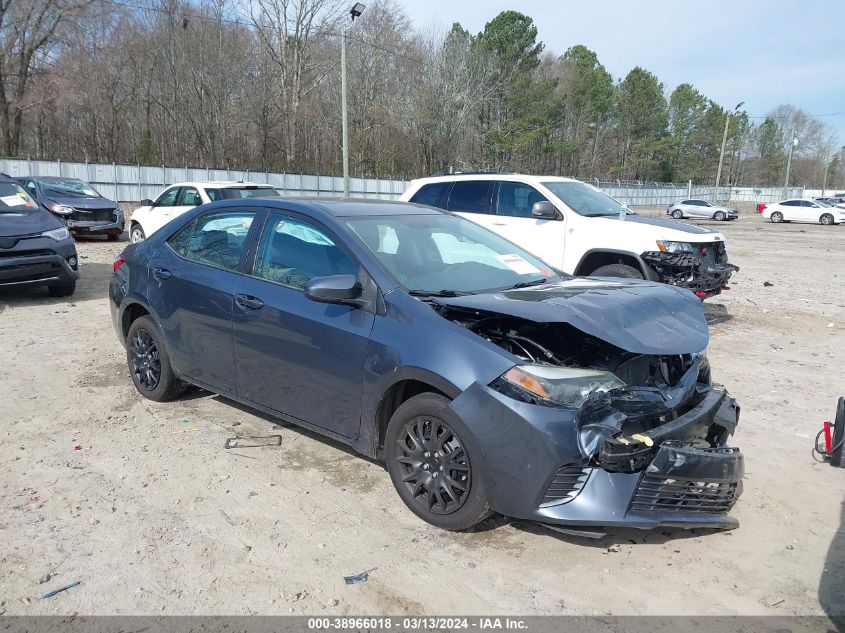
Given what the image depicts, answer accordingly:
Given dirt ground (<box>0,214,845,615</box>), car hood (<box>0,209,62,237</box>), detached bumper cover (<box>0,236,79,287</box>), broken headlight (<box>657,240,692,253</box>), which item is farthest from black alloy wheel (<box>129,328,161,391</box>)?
broken headlight (<box>657,240,692,253</box>)

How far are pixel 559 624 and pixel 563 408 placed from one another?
0.92 metres

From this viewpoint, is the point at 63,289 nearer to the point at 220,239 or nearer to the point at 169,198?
the point at 169,198

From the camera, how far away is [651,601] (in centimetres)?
283

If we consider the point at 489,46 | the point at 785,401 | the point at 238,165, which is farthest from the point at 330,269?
the point at 489,46

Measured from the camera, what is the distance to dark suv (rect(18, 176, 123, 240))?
51.2ft

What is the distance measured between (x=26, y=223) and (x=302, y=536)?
767 centimetres

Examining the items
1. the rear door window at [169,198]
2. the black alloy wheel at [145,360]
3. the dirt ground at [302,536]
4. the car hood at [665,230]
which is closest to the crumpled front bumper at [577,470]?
the dirt ground at [302,536]

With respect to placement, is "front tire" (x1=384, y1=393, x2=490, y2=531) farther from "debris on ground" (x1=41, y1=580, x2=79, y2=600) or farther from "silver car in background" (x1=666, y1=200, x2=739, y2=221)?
"silver car in background" (x1=666, y1=200, x2=739, y2=221)

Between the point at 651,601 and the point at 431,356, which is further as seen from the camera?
the point at 431,356

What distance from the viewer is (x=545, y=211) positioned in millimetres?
8312

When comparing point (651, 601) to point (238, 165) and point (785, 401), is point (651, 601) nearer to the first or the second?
point (785, 401)

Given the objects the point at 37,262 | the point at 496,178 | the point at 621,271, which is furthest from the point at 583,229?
the point at 37,262

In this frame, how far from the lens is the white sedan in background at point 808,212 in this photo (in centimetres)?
3944

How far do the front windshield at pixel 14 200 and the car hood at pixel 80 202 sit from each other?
251 inches
